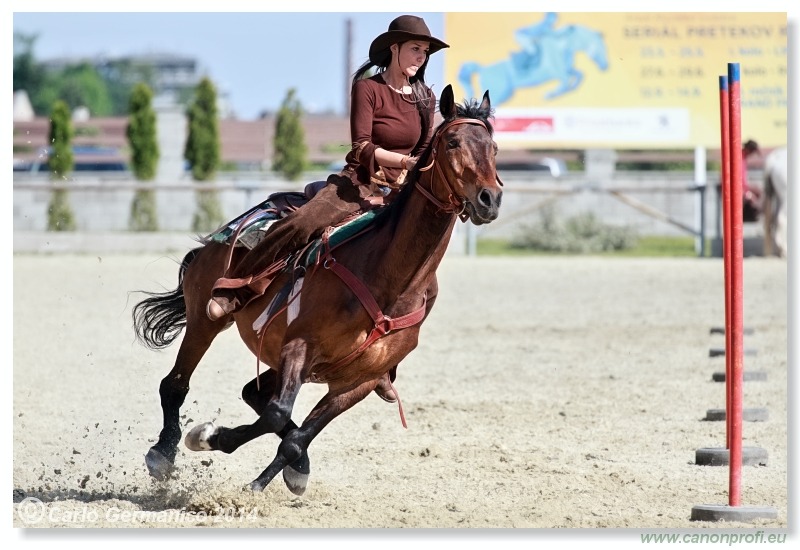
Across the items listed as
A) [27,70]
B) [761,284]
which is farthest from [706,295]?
[27,70]

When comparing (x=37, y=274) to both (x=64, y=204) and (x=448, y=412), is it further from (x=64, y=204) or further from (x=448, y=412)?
(x=448, y=412)

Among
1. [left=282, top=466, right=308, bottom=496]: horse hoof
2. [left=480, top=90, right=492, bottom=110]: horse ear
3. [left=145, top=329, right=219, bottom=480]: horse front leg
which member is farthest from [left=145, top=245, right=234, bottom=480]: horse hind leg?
[left=480, top=90, right=492, bottom=110]: horse ear

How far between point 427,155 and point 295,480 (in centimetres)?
191

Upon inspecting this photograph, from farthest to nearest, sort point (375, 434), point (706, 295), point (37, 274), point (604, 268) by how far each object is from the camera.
Result: point (604, 268), point (37, 274), point (706, 295), point (375, 434)

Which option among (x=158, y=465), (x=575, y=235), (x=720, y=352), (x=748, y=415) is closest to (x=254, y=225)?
(x=158, y=465)

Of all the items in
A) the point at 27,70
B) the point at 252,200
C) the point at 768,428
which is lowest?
the point at 768,428

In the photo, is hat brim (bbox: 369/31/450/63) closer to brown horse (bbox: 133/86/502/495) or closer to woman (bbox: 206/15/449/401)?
woman (bbox: 206/15/449/401)

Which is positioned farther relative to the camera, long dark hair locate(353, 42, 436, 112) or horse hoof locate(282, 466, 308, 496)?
horse hoof locate(282, 466, 308, 496)

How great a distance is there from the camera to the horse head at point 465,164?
5266 millimetres

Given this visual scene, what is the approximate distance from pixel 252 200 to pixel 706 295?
9.60 m

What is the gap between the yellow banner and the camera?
25.5 meters

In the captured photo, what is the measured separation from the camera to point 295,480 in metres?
6.51

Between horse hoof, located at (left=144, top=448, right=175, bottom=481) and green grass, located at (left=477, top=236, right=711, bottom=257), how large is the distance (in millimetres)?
16782

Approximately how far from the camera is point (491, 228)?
27.0 metres
